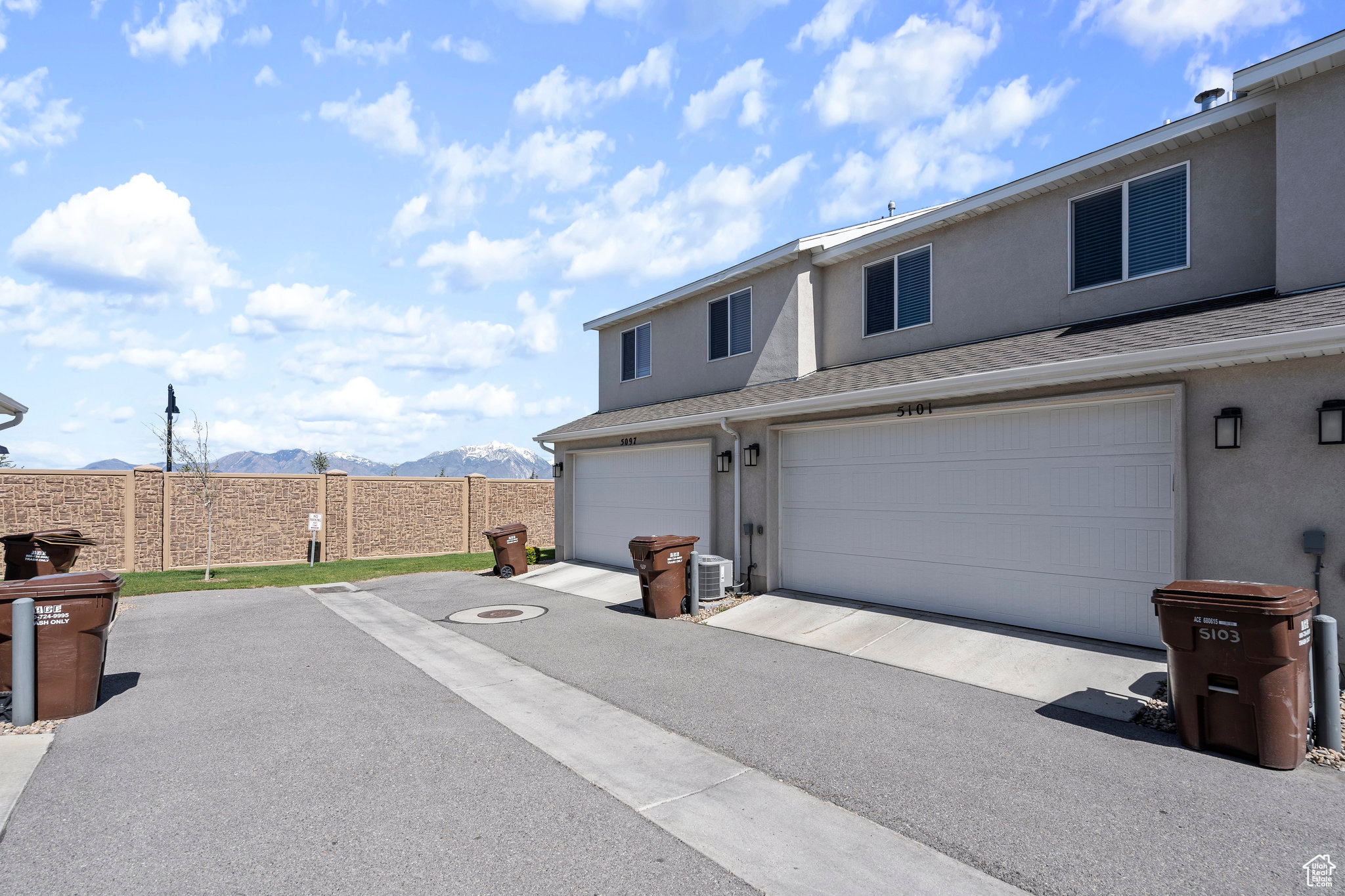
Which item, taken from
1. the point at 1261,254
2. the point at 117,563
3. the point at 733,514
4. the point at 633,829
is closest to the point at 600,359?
the point at 733,514

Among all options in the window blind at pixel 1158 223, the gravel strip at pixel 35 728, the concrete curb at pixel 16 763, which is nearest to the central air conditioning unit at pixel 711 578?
the window blind at pixel 1158 223

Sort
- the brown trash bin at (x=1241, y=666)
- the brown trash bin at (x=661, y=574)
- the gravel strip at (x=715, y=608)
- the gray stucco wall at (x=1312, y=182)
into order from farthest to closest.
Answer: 1. the brown trash bin at (x=661, y=574)
2. the gravel strip at (x=715, y=608)
3. the gray stucco wall at (x=1312, y=182)
4. the brown trash bin at (x=1241, y=666)

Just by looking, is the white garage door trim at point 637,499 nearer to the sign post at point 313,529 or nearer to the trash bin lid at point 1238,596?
the sign post at point 313,529

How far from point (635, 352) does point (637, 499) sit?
4038mm

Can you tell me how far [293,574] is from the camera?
640 inches

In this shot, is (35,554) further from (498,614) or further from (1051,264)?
(1051,264)

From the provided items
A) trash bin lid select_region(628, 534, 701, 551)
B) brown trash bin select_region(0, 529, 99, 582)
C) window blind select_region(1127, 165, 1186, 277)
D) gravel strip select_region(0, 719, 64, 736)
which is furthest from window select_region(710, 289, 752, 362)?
brown trash bin select_region(0, 529, 99, 582)

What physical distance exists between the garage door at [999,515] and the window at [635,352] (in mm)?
6142

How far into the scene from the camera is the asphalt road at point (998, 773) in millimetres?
3703

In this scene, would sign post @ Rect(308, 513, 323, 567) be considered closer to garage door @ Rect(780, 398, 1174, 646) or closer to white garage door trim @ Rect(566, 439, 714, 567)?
white garage door trim @ Rect(566, 439, 714, 567)

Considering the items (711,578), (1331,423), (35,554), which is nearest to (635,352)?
(711,578)

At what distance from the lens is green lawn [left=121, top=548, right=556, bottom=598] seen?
Result: 1430 centimetres

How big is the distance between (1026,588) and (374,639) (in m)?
8.11

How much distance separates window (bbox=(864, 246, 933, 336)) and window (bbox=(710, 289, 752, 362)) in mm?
2411
